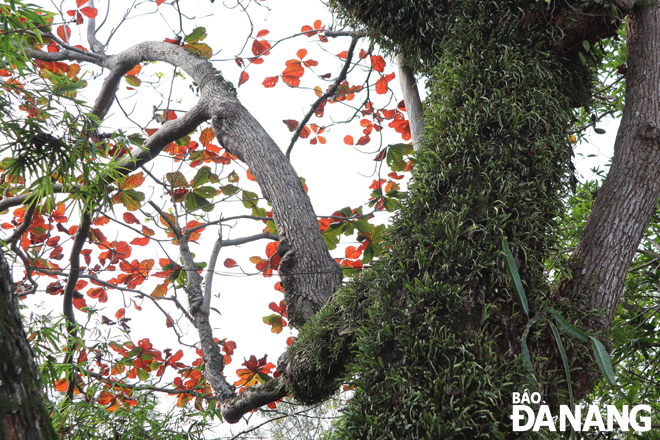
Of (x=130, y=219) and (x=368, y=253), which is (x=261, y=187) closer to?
(x=368, y=253)

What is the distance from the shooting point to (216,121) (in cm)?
194

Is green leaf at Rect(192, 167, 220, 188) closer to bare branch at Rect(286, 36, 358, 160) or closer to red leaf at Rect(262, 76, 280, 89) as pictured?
bare branch at Rect(286, 36, 358, 160)

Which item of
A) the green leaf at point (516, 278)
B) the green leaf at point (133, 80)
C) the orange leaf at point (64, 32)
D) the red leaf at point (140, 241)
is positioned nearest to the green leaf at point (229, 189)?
the red leaf at point (140, 241)

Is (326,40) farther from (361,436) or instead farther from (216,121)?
(361,436)

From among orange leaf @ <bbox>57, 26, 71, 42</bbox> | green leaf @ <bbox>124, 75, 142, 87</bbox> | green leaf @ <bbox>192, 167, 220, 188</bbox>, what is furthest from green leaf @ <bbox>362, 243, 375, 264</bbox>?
orange leaf @ <bbox>57, 26, 71, 42</bbox>

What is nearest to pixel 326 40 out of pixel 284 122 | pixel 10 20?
pixel 284 122

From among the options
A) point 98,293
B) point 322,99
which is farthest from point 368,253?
point 98,293

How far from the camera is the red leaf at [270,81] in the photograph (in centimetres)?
271

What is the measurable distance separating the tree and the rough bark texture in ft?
1.87

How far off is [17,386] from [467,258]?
2.93 ft

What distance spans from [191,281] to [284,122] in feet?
3.09

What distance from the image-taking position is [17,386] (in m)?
0.65

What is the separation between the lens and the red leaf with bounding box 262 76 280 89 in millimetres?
2709

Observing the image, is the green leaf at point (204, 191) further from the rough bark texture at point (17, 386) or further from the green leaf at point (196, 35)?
the rough bark texture at point (17, 386)
